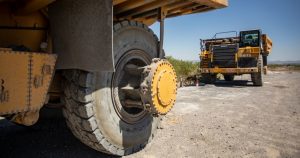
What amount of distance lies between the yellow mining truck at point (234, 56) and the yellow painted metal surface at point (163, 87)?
987 centimetres

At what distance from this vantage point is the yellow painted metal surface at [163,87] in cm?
261

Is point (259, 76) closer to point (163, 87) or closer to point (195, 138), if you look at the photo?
point (195, 138)

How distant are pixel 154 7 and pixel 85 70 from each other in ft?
3.41

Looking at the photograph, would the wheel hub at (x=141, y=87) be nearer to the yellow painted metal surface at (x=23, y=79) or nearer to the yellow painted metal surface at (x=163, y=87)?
the yellow painted metal surface at (x=163, y=87)

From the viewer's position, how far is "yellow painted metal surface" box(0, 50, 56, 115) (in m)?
1.72

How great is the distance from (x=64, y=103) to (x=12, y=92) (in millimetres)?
775

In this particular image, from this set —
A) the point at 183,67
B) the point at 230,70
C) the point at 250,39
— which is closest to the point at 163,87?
the point at 230,70

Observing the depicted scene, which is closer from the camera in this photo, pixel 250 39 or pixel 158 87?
pixel 158 87

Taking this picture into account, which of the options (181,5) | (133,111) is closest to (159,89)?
(133,111)

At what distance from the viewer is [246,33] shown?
13.2 metres

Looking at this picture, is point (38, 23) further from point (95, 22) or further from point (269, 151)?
point (269, 151)

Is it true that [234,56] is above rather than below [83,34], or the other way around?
above

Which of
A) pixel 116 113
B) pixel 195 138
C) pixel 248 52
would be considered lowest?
pixel 195 138

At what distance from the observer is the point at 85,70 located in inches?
92.4
